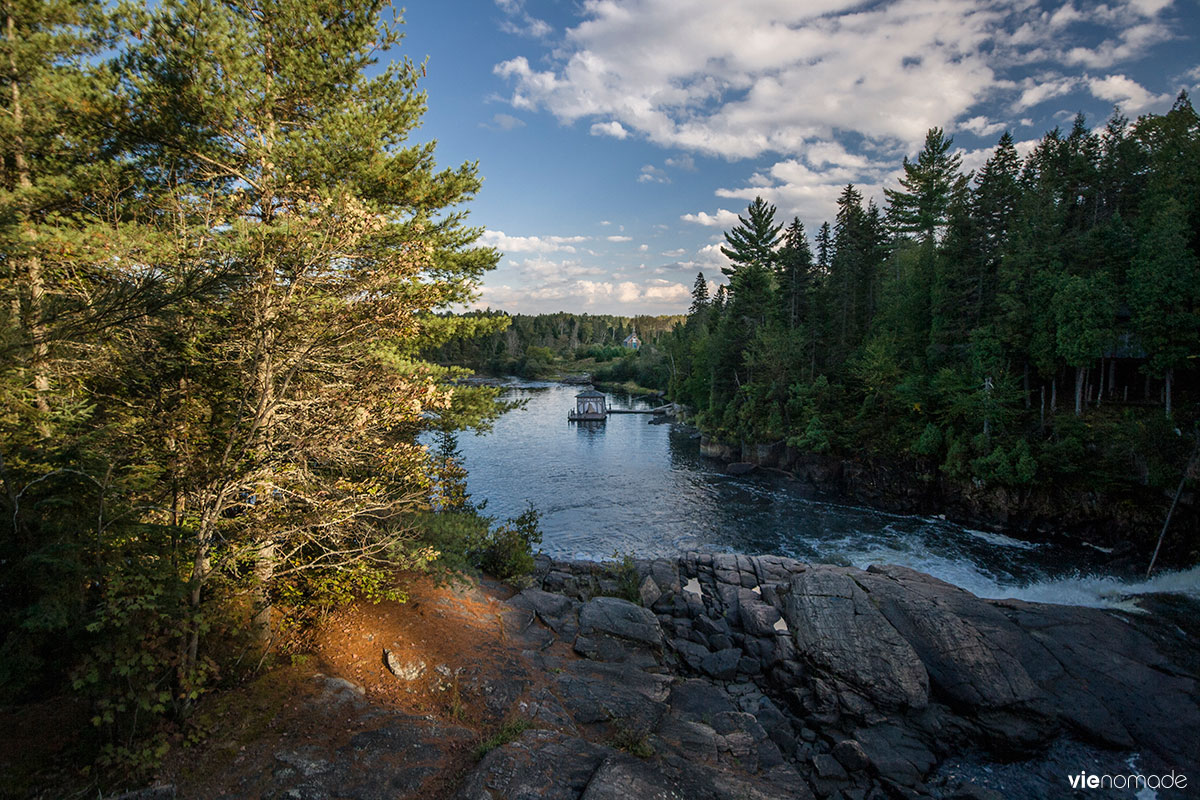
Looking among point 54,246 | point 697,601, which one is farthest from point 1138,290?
point 54,246

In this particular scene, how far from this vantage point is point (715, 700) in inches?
419

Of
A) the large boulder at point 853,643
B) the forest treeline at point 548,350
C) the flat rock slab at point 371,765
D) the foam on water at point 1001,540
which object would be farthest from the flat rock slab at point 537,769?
the forest treeline at point 548,350

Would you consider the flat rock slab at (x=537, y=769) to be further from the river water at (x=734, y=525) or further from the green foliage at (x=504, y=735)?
the river water at (x=734, y=525)

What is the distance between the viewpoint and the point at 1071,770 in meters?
10.1

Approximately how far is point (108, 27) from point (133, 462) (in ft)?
26.4

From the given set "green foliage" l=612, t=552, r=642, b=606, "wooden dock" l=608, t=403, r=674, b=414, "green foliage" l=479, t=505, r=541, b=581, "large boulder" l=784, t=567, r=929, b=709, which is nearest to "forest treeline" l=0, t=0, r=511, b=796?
"green foliage" l=479, t=505, r=541, b=581

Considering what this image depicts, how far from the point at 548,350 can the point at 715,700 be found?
352 ft

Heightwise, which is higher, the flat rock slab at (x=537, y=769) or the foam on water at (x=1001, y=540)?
the flat rock slab at (x=537, y=769)

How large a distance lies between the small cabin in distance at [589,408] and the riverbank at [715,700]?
1710 inches

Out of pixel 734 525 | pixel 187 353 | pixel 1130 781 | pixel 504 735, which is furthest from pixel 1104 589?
pixel 187 353

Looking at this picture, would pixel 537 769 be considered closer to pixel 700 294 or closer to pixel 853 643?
pixel 853 643

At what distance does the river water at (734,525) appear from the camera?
1980 cm

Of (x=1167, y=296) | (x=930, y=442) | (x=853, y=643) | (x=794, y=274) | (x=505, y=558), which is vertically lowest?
(x=853, y=643)

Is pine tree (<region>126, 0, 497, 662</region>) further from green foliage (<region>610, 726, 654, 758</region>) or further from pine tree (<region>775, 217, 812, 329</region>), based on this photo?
pine tree (<region>775, 217, 812, 329</region>)
